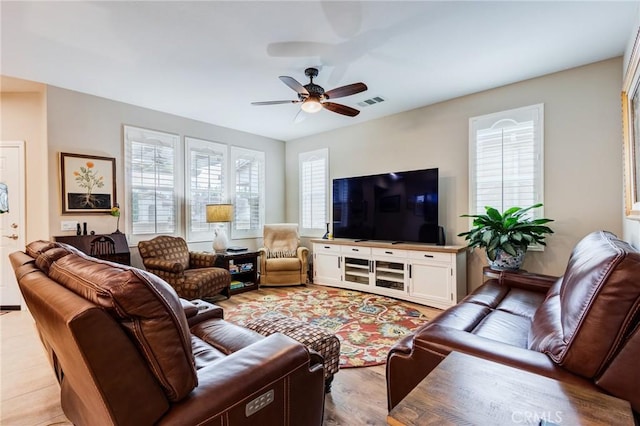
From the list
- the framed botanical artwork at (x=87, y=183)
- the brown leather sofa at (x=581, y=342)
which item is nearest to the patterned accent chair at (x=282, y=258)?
the framed botanical artwork at (x=87, y=183)

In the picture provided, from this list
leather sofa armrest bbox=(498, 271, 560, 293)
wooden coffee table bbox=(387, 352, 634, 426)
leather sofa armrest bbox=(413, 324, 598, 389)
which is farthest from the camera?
leather sofa armrest bbox=(498, 271, 560, 293)

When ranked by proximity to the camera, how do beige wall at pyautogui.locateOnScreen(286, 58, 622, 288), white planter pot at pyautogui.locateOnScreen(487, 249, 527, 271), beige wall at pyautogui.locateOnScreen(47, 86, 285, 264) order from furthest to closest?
beige wall at pyautogui.locateOnScreen(47, 86, 285, 264) → white planter pot at pyautogui.locateOnScreen(487, 249, 527, 271) → beige wall at pyautogui.locateOnScreen(286, 58, 622, 288)

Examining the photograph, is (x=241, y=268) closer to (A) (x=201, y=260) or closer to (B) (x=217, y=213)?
(A) (x=201, y=260)

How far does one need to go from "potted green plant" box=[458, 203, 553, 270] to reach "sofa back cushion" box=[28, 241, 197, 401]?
3153 mm

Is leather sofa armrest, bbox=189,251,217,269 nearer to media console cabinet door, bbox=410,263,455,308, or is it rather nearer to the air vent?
media console cabinet door, bbox=410,263,455,308

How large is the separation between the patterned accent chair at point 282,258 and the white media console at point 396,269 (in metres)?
0.29

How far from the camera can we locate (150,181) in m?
4.38

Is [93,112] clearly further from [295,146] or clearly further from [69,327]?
[69,327]

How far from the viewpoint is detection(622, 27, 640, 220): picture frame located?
7.04 ft

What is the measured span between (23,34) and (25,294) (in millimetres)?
2611

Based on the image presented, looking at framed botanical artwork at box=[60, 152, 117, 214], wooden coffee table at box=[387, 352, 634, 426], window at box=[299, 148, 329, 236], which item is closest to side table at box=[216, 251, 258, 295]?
window at box=[299, 148, 329, 236]

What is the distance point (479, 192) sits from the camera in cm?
387

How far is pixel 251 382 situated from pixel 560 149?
3.87m

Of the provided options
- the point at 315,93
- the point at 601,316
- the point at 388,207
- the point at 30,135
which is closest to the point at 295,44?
the point at 315,93
